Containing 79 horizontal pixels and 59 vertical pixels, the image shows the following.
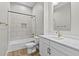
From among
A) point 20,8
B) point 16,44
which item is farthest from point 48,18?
point 16,44

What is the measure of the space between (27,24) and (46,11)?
798 mm

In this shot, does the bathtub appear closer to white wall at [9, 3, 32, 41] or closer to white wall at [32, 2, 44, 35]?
white wall at [9, 3, 32, 41]

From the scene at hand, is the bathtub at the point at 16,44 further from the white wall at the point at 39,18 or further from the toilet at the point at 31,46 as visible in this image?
the white wall at the point at 39,18

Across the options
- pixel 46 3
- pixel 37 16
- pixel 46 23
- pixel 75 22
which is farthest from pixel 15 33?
pixel 75 22

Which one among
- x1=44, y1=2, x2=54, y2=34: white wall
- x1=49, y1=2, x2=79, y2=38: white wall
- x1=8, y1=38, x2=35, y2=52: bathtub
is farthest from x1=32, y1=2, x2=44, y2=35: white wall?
x1=49, y1=2, x2=79, y2=38: white wall

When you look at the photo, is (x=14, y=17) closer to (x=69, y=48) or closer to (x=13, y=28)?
(x=13, y=28)

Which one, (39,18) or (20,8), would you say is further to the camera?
(20,8)

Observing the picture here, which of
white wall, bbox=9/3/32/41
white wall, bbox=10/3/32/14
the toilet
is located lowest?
the toilet

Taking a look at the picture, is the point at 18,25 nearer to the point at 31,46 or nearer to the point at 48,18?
the point at 31,46

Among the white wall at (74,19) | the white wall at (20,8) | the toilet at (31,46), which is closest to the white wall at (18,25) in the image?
the white wall at (20,8)

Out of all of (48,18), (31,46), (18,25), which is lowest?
(31,46)

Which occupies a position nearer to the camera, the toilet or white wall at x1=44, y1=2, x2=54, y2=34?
the toilet

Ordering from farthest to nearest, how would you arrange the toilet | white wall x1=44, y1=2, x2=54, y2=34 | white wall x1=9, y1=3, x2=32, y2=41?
white wall x1=9, y1=3, x2=32, y2=41 → white wall x1=44, y1=2, x2=54, y2=34 → the toilet

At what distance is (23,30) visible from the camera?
244 cm
